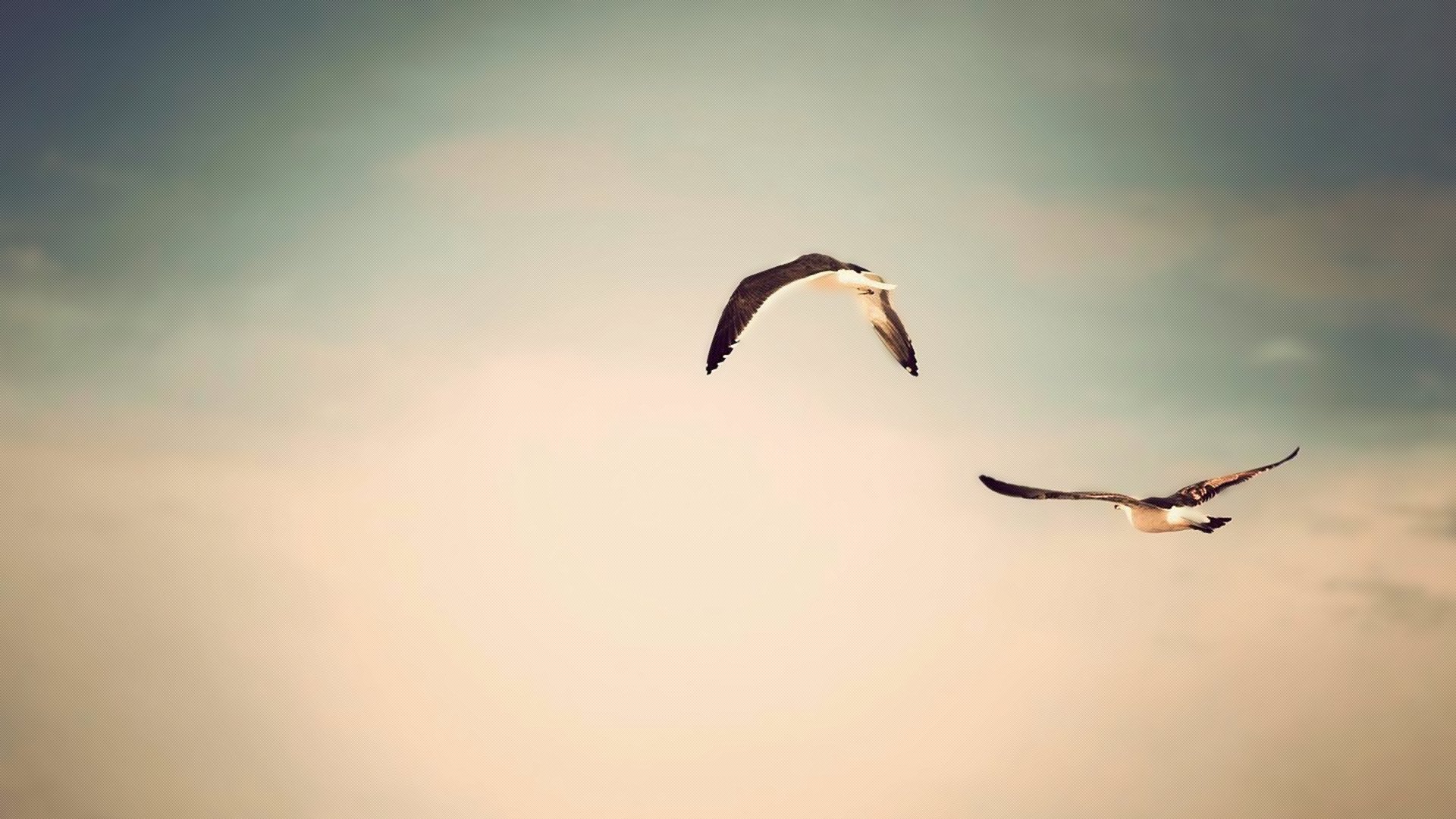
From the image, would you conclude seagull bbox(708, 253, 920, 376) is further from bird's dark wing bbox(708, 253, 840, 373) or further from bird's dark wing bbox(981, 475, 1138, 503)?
bird's dark wing bbox(981, 475, 1138, 503)

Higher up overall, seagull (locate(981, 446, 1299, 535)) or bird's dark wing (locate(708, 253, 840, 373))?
bird's dark wing (locate(708, 253, 840, 373))

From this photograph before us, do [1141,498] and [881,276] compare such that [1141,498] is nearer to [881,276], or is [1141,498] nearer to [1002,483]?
[1002,483]

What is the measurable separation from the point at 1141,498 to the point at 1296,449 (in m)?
3.29

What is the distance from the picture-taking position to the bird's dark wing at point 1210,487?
17.6m

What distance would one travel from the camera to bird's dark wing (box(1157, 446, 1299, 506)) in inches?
694

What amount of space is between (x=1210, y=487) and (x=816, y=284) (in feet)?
21.7

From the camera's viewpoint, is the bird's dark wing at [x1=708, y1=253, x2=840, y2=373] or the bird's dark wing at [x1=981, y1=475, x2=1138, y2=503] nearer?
the bird's dark wing at [x1=981, y1=475, x2=1138, y2=503]

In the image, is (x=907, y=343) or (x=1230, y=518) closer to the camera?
(x=1230, y=518)

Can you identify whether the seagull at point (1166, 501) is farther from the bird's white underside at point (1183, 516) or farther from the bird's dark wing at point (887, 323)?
the bird's dark wing at point (887, 323)

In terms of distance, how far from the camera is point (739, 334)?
15.9 m

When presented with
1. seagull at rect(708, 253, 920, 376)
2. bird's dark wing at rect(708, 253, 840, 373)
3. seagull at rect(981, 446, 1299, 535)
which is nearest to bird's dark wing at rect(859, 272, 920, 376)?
seagull at rect(708, 253, 920, 376)

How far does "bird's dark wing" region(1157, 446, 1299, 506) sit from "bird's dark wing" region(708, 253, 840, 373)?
609 centimetres

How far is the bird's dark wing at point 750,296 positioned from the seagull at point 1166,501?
12.6 feet

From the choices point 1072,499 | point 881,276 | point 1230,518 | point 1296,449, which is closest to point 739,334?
point 881,276
